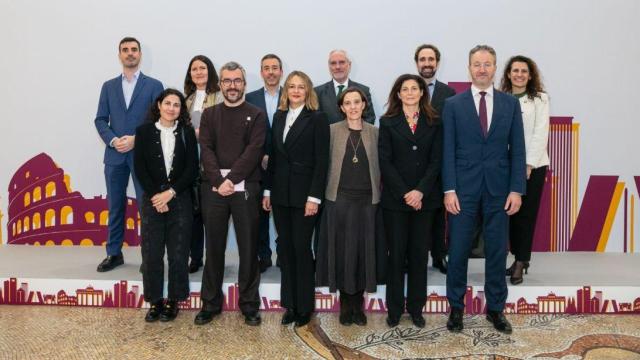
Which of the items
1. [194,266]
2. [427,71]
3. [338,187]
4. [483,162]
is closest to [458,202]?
[483,162]

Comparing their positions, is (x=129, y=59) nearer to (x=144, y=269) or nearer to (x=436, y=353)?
(x=144, y=269)

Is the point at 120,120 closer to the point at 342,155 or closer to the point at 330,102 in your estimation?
the point at 330,102

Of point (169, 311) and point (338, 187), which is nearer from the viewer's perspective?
point (338, 187)

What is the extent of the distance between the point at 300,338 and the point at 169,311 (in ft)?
2.93

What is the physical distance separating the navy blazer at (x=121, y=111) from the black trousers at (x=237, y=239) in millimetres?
1013

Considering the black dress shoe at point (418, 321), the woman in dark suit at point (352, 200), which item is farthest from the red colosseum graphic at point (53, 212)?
the black dress shoe at point (418, 321)

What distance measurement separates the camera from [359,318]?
326 centimetres

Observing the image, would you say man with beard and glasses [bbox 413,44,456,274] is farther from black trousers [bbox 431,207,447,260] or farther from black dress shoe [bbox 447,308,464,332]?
black dress shoe [bbox 447,308,464,332]

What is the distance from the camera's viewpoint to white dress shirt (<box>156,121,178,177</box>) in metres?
3.21

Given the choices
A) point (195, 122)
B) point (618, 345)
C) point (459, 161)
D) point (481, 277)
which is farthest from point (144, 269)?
point (618, 345)

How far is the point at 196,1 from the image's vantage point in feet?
15.3

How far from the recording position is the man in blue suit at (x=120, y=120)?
12.6 feet

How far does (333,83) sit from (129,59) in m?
1.53

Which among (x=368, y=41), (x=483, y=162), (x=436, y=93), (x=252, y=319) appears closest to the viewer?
(x=483, y=162)
